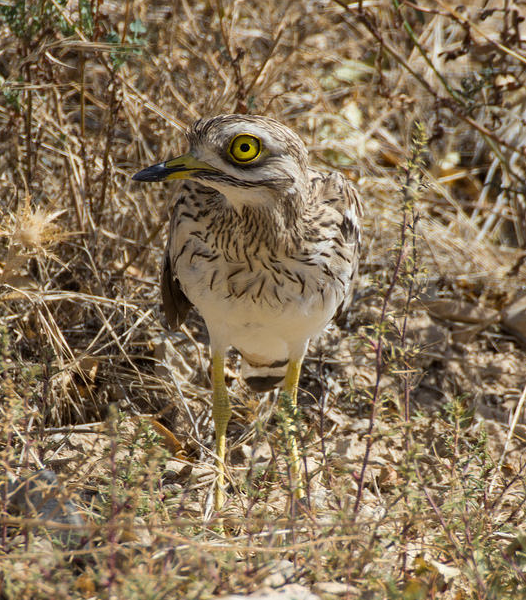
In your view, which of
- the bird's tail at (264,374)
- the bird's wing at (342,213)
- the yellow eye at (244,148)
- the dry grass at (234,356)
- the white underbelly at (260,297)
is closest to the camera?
the dry grass at (234,356)

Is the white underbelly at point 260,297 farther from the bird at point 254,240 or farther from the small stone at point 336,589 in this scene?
the small stone at point 336,589

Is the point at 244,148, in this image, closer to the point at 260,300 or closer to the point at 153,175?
the point at 153,175

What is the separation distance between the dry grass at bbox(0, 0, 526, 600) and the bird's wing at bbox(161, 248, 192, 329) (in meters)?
0.27

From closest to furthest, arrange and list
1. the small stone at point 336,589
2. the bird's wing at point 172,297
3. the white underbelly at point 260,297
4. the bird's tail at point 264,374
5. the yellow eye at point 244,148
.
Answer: the small stone at point 336,589, the yellow eye at point 244,148, the white underbelly at point 260,297, the bird's wing at point 172,297, the bird's tail at point 264,374

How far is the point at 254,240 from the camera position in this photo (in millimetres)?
Result: 2713

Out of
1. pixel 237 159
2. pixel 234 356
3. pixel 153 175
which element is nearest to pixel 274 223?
pixel 237 159

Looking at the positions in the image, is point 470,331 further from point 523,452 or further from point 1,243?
point 1,243

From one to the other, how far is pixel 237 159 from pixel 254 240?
0.33 m

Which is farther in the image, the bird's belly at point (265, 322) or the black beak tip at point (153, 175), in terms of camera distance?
the bird's belly at point (265, 322)

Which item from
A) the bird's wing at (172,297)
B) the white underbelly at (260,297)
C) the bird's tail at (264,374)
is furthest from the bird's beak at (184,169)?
the bird's tail at (264,374)

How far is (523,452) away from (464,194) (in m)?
2.15

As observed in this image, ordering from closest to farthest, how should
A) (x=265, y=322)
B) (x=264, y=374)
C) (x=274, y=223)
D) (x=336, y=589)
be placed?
(x=336, y=589), (x=274, y=223), (x=265, y=322), (x=264, y=374)

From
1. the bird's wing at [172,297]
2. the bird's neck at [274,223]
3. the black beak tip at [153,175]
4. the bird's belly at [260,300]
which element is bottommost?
the bird's wing at [172,297]

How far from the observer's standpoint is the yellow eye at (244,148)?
8.15ft
